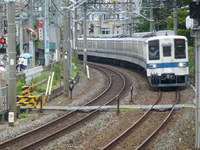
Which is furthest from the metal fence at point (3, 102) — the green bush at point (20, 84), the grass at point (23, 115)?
the green bush at point (20, 84)

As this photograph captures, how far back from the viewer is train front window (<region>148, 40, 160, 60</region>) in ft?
71.3

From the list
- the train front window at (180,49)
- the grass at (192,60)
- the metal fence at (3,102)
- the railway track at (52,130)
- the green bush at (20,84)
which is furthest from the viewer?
the grass at (192,60)

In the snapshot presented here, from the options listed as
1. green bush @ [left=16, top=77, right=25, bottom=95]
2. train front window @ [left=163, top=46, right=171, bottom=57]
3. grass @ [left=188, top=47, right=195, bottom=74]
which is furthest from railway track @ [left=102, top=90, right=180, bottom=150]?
grass @ [left=188, top=47, right=195, bottom=74]

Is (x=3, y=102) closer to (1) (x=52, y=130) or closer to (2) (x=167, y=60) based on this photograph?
(1) (x=52, y=130)

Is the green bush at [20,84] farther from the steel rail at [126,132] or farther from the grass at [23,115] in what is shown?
the steel rail at [126,132]

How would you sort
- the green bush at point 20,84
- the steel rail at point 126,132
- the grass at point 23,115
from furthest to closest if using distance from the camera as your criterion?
1. the green bush at point 20,84
2. the grass at point 23,115
3. the steel rail at point 126,132

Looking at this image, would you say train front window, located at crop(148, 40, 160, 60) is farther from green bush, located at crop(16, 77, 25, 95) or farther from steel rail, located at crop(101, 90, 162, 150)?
green bush, located at crop(16, 77, 25, 95)

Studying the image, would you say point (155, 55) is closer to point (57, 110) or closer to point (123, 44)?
point (57, 110)

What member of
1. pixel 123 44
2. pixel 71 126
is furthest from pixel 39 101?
pixel 123 44

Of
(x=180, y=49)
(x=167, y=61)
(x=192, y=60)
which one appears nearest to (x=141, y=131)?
(x=167, y=61)

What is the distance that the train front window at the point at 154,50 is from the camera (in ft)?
71.3

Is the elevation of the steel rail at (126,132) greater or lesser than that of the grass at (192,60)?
lesser

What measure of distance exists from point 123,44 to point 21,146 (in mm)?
25770

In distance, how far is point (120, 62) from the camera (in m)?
42.1
